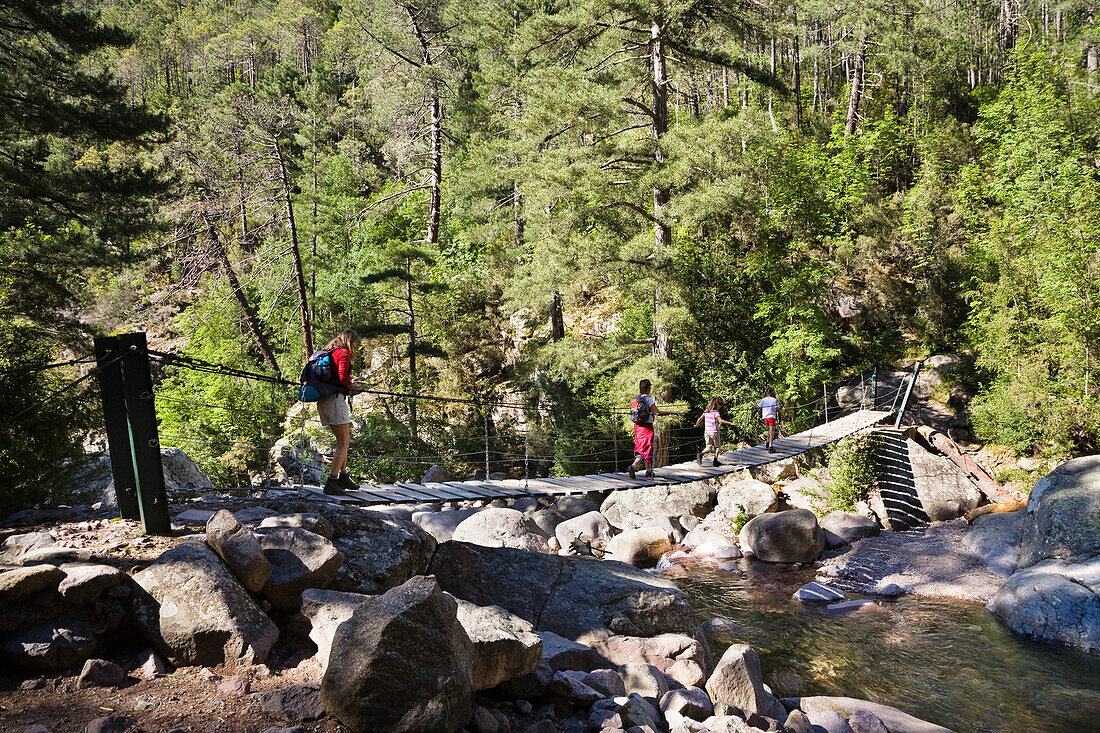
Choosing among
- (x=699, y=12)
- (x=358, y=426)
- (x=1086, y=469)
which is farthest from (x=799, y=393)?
(x=358, y=426)

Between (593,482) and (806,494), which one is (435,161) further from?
(593,482)

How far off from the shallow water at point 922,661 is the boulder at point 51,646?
5.32 metres

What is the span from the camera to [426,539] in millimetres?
5332

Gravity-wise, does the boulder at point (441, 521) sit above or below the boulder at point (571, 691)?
below

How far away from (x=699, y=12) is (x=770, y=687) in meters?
11.8

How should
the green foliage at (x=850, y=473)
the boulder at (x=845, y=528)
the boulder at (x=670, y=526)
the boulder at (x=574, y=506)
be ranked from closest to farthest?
the boulder at (x=845, y=528) < the boulder at (x=670, y=526) < the green foliage at (x=850, y=473) < the boulder at (x=574, y=506)

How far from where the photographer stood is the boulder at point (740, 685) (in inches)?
198

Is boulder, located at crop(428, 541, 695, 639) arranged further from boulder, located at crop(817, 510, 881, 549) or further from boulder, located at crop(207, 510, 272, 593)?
boulder, located at crop(817, 510, 881, 549)

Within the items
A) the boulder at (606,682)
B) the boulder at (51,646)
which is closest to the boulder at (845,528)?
the boulder at (606,682)

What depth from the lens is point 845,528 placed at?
11352 millimetres

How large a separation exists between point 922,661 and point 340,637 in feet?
21.0

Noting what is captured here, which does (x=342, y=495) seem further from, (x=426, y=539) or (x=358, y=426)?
(x=358, y=426)

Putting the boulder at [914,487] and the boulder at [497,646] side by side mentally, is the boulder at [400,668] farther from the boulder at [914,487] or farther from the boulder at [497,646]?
the boulder at [914,487]

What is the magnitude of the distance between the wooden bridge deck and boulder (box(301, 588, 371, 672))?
1.98m
